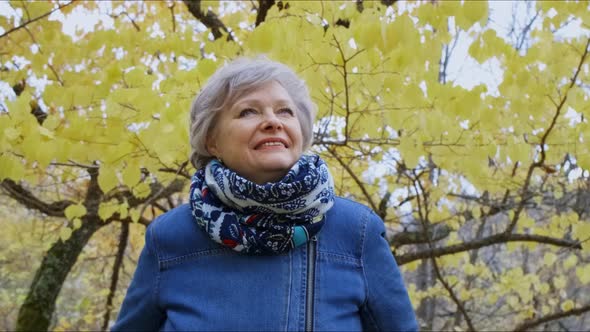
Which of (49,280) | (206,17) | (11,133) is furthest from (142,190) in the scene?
(49,280)

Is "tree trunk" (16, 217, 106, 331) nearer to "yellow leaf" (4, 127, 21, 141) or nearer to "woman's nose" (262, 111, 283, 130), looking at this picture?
"yellow leaf" (4, 127, 21, 141)

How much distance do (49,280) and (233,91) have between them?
408cm

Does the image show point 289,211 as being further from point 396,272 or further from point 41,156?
point 41,156

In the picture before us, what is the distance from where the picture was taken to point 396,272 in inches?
47.0

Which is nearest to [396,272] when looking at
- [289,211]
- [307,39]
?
[289,211]

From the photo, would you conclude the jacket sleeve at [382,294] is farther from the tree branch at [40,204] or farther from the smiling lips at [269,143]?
the tree branch at [40,204]

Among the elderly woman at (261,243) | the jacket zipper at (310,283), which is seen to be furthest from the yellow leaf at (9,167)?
the jacket zipper at (310,283)

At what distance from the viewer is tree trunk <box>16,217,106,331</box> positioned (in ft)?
14.9

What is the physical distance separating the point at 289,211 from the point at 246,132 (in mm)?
209

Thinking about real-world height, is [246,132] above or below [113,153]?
below

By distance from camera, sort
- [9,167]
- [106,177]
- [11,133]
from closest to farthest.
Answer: [11,133] → [9,167] → [106,177]

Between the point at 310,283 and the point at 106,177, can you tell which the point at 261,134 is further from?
the point at 106,177

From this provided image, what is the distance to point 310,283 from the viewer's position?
44.9 inches

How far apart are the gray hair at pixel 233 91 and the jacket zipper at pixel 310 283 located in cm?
32
